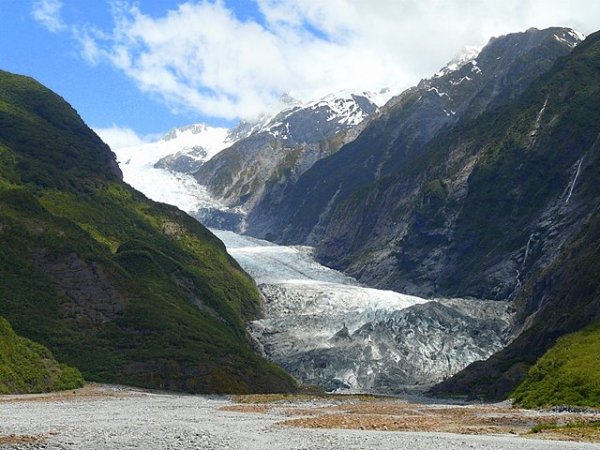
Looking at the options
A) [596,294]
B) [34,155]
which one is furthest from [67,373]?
[34,155]

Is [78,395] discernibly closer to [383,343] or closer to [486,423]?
[486,423]

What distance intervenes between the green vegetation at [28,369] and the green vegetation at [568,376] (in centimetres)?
4292

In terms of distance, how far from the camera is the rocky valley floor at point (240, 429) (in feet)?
115

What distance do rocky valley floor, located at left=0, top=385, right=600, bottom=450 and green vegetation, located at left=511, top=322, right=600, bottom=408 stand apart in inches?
169

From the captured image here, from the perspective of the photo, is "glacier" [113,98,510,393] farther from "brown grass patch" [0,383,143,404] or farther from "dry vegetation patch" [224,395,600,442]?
"dry vegetation patch" [224,395,600,442]

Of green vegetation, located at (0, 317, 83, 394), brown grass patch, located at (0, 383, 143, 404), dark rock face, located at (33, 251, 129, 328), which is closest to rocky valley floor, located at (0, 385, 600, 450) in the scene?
brown grass patch, located at (0, 383, 143, 404)

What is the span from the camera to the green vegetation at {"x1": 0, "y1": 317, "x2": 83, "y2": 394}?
73750 millimetres

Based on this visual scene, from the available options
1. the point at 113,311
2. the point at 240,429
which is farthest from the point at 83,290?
the point at 240,429

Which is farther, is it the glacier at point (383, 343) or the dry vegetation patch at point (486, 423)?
the glacier at point (383, 343)

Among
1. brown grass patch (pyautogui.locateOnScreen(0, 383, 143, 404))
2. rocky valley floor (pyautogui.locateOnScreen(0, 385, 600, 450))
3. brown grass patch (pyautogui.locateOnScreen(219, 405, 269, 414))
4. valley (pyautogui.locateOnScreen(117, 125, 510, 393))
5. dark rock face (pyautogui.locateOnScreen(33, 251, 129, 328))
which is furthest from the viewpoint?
valley (pyautogui.locateOnScreen(117, 125, 510, 393))

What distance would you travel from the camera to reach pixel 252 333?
171m

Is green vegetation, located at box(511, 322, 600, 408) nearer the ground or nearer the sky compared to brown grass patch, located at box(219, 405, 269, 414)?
nearer the sky

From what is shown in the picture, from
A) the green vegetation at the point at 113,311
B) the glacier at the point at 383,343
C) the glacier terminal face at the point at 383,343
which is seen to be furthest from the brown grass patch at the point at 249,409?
the glacier terminal face at the point at 383,343

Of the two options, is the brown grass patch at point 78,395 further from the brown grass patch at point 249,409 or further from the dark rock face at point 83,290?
the dark rock face at point 83,290
